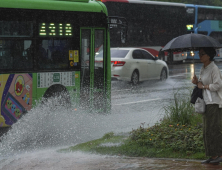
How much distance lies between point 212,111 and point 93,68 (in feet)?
17.9

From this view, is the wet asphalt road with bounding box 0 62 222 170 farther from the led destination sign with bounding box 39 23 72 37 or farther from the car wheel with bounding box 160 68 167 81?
the car wheel with bounding box 160 68 167 81

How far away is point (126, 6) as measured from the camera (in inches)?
1119

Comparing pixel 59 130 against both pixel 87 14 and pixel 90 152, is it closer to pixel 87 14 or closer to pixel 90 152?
pixel 90 152

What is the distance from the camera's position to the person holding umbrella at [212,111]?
232 inches

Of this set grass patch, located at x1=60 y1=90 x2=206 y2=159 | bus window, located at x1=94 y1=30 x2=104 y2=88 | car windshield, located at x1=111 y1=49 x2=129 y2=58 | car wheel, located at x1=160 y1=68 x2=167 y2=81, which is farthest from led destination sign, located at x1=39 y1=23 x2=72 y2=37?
car wheel, located at x1=160 y1=68 x2=167 y2=81

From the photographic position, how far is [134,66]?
18.9 meters

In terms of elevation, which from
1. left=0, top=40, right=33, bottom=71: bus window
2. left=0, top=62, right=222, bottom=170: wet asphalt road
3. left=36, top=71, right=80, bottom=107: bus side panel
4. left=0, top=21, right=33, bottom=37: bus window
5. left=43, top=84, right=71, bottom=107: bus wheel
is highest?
left=0, top=21, right=33, bottom=37: bus window

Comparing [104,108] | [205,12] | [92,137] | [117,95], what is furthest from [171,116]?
[205,12]

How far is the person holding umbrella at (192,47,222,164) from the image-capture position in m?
5.89

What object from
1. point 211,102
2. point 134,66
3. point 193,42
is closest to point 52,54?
point 193,42

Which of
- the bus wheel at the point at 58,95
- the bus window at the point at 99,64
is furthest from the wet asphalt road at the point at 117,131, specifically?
the bus window at the point at 99,64

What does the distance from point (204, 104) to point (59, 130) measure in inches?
157

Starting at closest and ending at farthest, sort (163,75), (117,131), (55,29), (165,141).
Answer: (165,141) → (117,131) → (55,29) → (163,75)

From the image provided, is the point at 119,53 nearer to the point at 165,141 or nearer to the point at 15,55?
the point at 15,55
